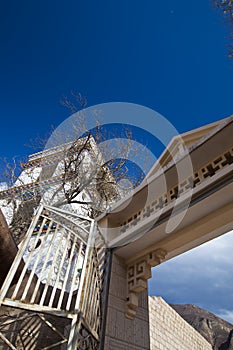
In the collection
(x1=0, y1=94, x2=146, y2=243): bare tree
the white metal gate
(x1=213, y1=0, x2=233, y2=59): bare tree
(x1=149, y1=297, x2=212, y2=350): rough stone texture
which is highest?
(x1=0, y1=94, x2=146, y2=243): bare tree

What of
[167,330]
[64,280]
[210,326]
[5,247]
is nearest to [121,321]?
[64,280]

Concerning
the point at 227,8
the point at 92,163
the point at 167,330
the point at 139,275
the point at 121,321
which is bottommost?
the point at 121,321

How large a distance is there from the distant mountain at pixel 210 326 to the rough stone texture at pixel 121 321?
15588 mm

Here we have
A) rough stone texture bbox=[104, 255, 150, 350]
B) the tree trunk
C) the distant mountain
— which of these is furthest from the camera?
the distant mountain

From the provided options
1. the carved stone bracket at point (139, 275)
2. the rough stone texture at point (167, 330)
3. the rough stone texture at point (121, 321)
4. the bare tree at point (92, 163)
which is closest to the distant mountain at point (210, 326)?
the rough stone texture at point (167, 330)

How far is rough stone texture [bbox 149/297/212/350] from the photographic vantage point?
5.02m

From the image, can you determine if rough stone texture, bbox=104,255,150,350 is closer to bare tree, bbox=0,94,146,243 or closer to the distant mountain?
bare tree, bbox=0,94,146,243

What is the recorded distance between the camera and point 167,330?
557 cm

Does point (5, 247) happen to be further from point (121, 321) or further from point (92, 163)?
point (92, 163)

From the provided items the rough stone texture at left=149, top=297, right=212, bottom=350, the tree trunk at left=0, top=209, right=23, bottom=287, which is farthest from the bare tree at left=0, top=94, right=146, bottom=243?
the tree trunk at left=0, top=209, right=23, bottom=287

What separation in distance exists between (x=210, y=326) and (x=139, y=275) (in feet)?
59.8

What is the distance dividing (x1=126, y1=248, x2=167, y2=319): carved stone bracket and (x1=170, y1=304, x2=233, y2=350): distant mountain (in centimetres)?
1582

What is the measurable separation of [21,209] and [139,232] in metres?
6.24

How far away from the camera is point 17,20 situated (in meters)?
6.48
